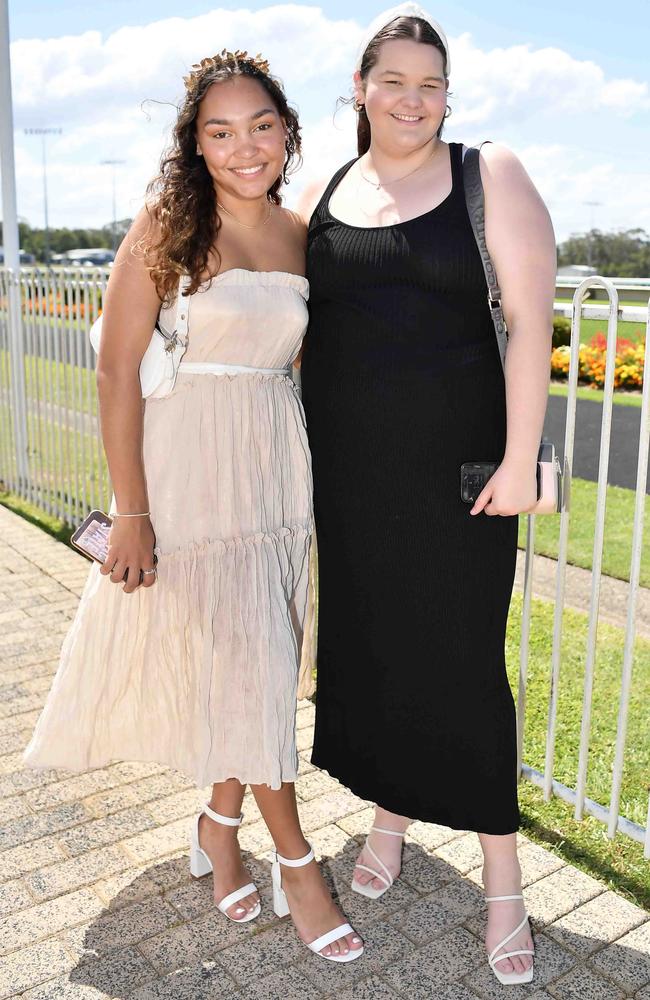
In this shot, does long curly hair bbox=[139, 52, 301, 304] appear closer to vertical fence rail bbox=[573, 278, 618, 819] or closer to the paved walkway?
vertical fence rail bbox=[573, 278, 618, 819]

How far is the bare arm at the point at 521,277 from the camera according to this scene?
7.19ft

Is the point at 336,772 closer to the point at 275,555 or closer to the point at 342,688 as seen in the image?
the point at 342,688

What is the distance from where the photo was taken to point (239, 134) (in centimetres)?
233

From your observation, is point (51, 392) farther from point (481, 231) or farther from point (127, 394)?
point (481, 231)

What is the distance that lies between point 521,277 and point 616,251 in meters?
71.2

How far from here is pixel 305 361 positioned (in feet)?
8.61

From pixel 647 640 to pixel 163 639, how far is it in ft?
10.4

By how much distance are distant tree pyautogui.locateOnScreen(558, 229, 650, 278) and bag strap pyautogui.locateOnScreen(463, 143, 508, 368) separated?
67.0 meters

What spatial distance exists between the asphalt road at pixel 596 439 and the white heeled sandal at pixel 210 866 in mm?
5406

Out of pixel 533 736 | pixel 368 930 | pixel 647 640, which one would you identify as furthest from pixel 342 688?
pixel 647 640

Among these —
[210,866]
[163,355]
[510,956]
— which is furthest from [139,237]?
[510,956]

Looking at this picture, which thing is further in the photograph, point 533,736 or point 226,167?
point 533,736

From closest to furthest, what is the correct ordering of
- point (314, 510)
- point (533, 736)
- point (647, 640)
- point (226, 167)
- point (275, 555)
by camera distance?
1. point (226, 167)
2. point (275, 555)
3. point (314, 510)
4. point (533, 736)
5. point (647, 640)

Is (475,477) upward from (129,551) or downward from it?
upward
